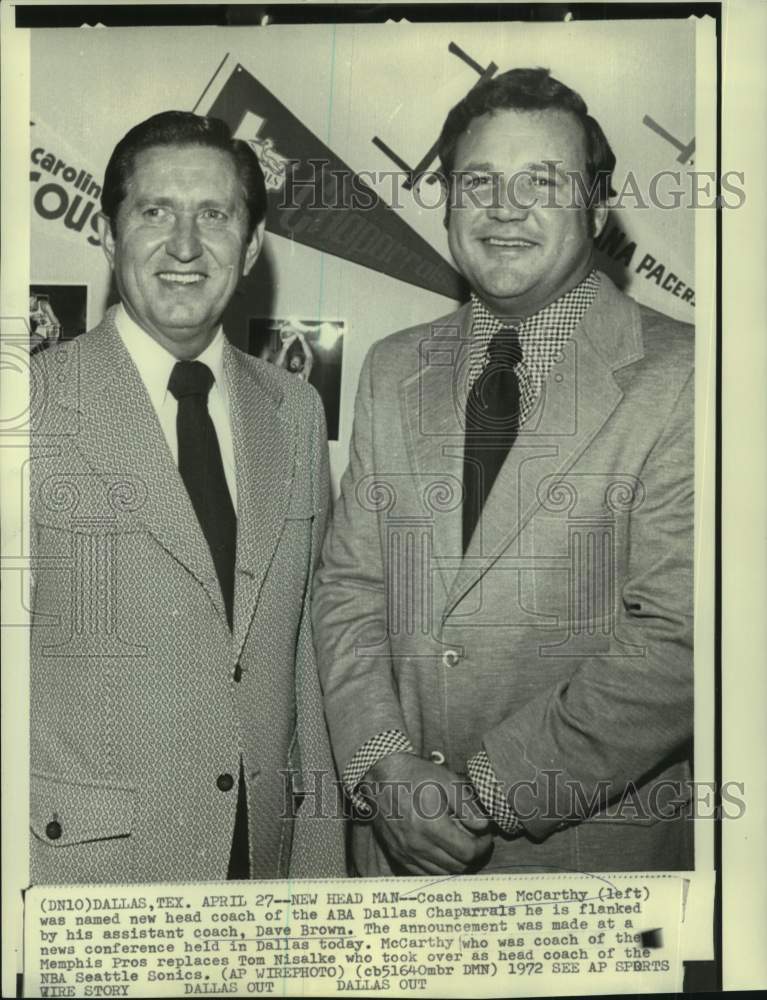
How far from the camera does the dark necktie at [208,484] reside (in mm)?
2199

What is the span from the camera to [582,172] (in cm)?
222

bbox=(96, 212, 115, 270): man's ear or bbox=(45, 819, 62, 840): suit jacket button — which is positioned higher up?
bbox=(96, 212, 115, 270): man's ear

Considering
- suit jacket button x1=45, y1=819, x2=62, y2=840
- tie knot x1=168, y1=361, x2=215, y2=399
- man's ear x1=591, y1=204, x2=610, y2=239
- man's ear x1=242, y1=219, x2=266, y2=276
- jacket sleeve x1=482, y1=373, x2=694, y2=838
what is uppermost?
man's ear x1=591, y1=204, x2=610, y2=239

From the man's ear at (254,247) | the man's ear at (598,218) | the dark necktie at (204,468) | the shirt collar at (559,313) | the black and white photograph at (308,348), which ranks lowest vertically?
the dark necktie at (204,468)

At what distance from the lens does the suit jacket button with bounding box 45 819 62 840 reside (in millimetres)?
2195

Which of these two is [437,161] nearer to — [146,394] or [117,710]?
[146,394]

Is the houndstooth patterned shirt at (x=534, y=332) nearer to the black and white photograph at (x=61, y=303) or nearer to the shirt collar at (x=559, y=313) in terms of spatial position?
the shirt collar at (x=559, y=313)

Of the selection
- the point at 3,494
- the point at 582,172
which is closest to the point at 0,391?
the point at 3,494

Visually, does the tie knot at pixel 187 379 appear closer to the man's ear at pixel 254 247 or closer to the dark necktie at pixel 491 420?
the man's ear at pixel 254 247

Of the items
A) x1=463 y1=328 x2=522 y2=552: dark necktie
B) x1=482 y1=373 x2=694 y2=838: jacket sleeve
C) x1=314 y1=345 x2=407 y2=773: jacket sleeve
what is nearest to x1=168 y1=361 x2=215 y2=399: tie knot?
x1=314 y1=345 x2=407 y2=773: jacket sleeve

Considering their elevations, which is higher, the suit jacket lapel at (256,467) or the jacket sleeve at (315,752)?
the suit jacket lapel at (256,467)

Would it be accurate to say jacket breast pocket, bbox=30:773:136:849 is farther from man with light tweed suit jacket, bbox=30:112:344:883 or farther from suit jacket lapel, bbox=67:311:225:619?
suit jacket lapel, bbox=67:311:225:619

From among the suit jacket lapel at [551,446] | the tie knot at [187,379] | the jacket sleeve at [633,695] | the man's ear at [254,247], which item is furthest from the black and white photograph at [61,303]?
the jacket sleeve at [633,695]

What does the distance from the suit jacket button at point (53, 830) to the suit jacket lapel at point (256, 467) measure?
511mm
